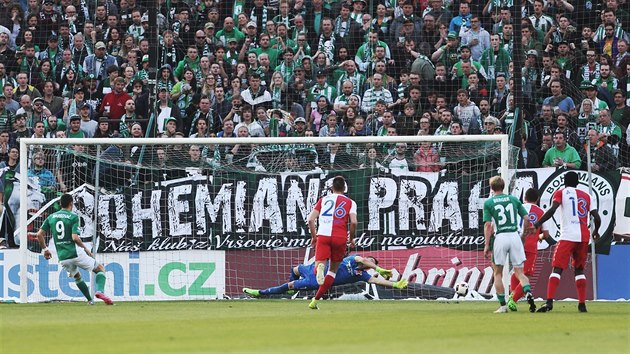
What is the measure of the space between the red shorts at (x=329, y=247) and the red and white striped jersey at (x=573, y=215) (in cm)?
326

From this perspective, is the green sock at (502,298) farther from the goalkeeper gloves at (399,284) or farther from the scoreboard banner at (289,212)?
the scoreboard banner at (289,212)

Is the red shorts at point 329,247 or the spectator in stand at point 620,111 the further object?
the spectator in stand at point 620,111

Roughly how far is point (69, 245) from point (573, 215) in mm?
8067

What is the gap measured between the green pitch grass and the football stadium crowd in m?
4.26

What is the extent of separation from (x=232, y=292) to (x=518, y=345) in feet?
35.4

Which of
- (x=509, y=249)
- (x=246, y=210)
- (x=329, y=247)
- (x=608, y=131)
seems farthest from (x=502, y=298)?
(x=608, y=131)

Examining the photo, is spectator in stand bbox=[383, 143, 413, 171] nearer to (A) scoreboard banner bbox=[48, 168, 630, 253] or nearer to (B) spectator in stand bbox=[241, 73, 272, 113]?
(A) scoreboard banner bbox=[48, 168, 630, 253]

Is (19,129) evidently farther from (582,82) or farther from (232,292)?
(582,82)

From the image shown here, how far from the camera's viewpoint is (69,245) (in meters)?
19.3

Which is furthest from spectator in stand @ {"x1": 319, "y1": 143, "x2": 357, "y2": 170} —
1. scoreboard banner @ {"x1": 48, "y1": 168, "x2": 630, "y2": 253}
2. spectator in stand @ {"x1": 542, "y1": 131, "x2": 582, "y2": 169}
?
spectator in stand @ {"x1": 542, "y1": 131, "x2": 582, "y2": 169}

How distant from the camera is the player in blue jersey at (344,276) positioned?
20.6m

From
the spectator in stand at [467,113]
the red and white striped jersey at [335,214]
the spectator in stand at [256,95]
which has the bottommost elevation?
the red and white striped jersey at [335,214]

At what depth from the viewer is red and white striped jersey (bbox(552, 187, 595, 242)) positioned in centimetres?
1700

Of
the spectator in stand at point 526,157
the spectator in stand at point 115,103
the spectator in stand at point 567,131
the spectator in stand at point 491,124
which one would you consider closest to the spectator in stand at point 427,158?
the spectator in stand at point 491,124
